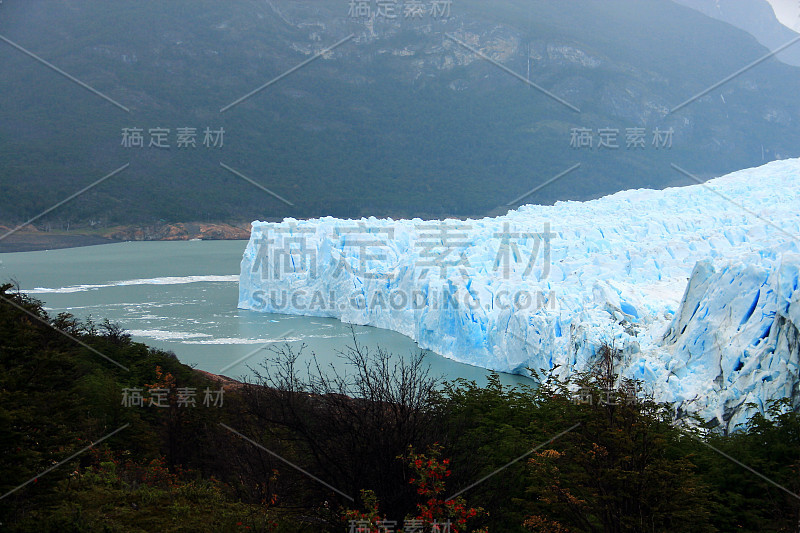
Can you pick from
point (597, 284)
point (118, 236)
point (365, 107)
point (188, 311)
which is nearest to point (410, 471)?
point (597, 284)

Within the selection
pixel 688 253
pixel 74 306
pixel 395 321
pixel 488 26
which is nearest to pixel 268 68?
pixel 488 26

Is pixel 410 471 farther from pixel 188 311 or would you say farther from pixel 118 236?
pixel 118 236

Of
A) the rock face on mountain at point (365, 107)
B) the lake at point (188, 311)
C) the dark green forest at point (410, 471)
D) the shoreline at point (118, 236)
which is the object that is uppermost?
the rock face on mountain at point (365, 107)

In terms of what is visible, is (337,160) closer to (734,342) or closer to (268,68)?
(268,68)

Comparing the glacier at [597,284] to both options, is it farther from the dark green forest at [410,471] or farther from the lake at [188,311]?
the dark green forest at [410,471]

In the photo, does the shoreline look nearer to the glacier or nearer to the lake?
the lake

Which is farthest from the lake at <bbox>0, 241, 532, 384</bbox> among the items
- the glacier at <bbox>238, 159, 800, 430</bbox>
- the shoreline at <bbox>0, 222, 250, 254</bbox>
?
the shoreline at <bbox>0, 222, 250, 254</bbox>

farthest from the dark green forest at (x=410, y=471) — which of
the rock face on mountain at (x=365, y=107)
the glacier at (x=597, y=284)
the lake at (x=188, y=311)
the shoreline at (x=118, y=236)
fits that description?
the rock face on mountain at (x=365, y=107)
